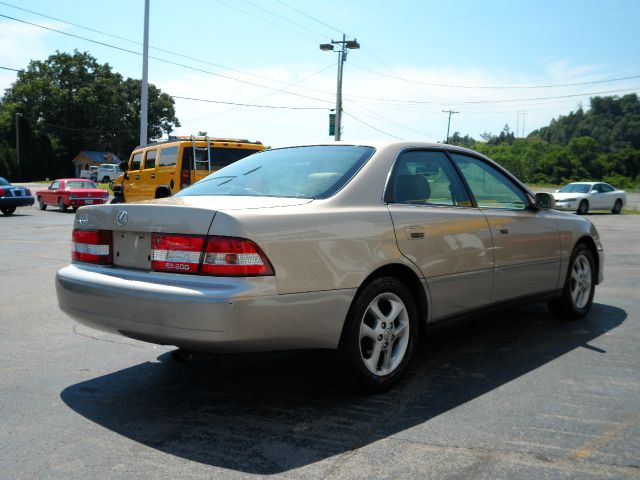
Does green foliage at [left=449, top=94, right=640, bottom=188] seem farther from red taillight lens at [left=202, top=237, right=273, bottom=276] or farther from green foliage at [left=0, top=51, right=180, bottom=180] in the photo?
red taillight lens at [left=202, top=237, right=273, bottom=276]


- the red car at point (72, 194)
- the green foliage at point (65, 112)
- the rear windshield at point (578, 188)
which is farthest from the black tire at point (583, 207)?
the green foliage at point (65, 112)

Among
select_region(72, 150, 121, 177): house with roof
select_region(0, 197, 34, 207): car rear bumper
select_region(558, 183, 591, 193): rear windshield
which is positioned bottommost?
select_region(0, 197, 34, 207): car rear bumper

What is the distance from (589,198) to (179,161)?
59.1ft

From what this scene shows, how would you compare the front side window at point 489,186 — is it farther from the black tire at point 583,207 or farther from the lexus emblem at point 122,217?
the black tire at point 583,207

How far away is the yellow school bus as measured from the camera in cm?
1573

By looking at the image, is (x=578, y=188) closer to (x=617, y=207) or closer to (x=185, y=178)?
(x=617, y=207)

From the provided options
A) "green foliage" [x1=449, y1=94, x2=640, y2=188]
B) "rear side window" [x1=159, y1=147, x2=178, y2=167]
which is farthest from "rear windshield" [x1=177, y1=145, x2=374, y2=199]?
"green foliage" [x1=449, y1=94, x2=640, y2=188]

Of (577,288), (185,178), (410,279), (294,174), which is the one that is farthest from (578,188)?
(294,174)

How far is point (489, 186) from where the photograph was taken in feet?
16.0

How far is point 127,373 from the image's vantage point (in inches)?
165

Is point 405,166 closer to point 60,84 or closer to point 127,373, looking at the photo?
point 127,373

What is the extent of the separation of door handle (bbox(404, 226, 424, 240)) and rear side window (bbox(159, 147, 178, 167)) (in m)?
12.7

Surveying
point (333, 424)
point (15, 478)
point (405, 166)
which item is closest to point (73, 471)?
point (15, 478)

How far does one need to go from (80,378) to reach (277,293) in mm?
1728
